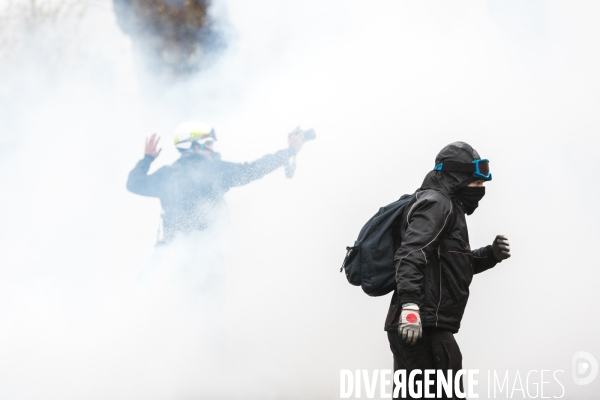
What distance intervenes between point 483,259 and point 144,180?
10.6 ft

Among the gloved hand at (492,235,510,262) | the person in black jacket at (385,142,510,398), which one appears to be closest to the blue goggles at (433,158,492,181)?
the person in black jacket at (385,142,510,398)

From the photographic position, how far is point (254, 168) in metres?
6.80

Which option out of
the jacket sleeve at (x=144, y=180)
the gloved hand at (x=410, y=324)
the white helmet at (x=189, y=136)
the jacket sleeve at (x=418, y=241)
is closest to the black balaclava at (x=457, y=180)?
the jacket sleeve at (x=418, y=241)

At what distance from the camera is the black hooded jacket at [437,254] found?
147 inches

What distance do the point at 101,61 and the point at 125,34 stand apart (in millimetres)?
333

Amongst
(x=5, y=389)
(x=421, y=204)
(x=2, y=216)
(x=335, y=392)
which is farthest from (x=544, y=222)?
(x=2, y=216)

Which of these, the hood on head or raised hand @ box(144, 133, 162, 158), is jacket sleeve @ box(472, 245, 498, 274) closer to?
the hood on head

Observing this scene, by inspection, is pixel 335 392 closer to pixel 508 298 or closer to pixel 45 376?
pixel 508 298

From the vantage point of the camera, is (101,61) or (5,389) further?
(101,61)

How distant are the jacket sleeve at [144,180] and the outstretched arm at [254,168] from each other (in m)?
0.54

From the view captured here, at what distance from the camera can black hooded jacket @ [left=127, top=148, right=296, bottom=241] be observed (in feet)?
22.2

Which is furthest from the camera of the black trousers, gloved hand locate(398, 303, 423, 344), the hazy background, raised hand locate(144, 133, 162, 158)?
raised hand locate(144, 133, 162, 158)

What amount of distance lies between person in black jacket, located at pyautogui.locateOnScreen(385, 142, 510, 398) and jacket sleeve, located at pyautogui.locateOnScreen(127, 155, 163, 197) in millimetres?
3120

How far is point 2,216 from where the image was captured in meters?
7.75
